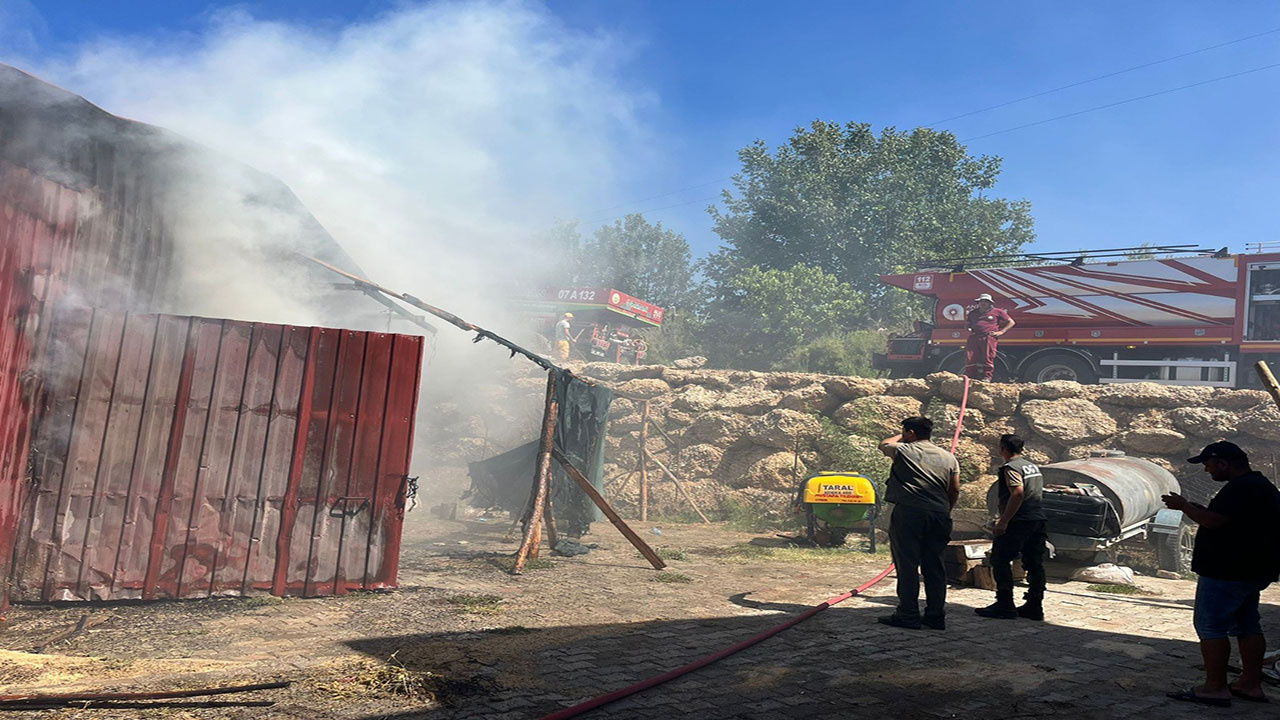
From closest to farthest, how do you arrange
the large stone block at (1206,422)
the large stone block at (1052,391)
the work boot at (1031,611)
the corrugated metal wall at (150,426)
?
the corrugated metal wall at (150,426) → the work boot at (1031,611) → the large stone block at (1206,422) → the large stone block at (1052,391)

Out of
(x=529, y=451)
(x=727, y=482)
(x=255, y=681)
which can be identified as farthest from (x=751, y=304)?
(x=255, y=681)

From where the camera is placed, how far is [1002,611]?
658 cm

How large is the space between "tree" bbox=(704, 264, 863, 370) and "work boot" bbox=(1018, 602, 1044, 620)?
79.0ft

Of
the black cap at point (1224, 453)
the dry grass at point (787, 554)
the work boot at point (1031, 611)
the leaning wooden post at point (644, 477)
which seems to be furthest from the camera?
the leaning wooden post at point (644, 477)

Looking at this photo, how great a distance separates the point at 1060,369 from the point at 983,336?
7.73 ft

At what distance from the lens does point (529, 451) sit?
1221 cm

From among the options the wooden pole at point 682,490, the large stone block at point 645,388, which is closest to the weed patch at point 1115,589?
the wooden pole at point 682,490

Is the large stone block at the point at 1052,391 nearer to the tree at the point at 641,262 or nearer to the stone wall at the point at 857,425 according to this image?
the stone wall at the point at 857,425

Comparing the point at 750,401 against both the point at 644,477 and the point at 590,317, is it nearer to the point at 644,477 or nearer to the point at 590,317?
the point at 644,477

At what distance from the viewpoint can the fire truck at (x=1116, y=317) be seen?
14.3 meters

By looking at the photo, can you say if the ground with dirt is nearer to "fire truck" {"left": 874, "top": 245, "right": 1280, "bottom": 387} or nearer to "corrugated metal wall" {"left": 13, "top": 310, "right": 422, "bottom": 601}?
"corrugated metal wall" {"left": 13, "top": 310, "right": 422, "bottom": 601}

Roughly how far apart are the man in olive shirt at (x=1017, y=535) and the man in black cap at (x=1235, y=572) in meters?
2.07

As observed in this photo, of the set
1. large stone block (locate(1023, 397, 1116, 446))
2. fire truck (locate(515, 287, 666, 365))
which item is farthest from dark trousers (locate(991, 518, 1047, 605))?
fire truck (locate(515, 287, 666, 365))

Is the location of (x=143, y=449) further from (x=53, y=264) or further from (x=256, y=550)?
(x=53, y=264)
